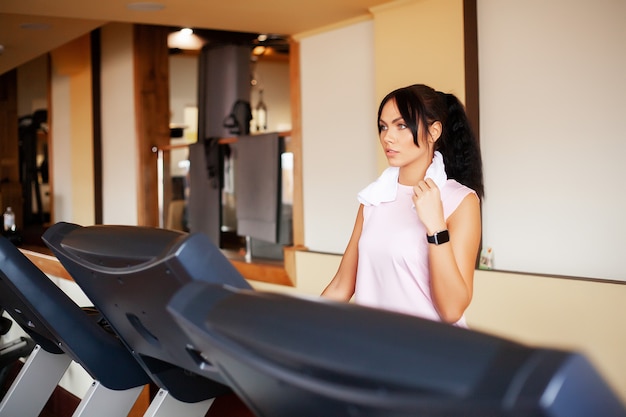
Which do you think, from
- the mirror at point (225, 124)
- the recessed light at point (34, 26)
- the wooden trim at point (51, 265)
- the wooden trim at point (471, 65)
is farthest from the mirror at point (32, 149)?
the wooden trim at point (471, 65)

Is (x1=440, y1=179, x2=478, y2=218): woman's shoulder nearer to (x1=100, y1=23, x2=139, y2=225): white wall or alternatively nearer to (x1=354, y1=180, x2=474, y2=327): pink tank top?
(x1=354, y1=180, x2=474, y2=327): pink tank top

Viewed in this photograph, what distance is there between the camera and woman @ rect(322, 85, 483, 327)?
1.56 m

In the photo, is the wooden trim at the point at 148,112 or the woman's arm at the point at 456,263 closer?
the woman's arm at the point at 456,263

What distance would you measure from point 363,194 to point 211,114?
388cm

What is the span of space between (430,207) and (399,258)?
151 mm

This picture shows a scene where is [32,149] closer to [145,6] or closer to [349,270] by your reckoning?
[145,6]

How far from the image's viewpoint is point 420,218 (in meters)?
1.57

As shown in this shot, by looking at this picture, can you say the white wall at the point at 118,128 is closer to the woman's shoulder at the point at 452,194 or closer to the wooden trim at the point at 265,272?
the wooden trim at the point at 265,272

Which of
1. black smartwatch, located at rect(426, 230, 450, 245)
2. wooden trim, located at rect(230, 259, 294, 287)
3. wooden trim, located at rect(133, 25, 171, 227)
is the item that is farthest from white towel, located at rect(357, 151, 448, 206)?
wooden trim, located at rect(133, 25, 171, 227)

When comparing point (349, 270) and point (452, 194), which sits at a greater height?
point (452, 194)

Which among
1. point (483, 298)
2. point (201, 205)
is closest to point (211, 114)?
point (201, 205)

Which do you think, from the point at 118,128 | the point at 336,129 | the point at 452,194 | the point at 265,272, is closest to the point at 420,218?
the point at 452,194

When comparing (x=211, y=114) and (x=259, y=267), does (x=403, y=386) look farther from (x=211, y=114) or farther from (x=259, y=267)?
(x=211, y=114)

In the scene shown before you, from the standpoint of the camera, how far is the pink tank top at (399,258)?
1629 mm
